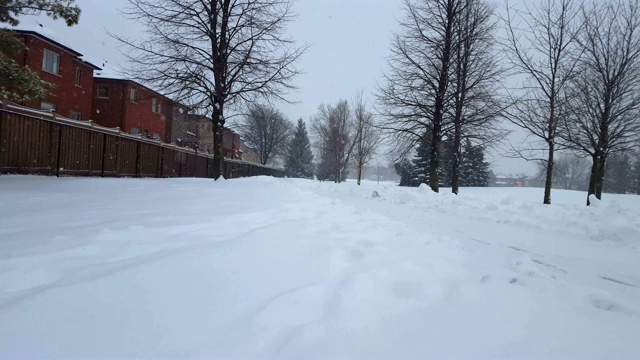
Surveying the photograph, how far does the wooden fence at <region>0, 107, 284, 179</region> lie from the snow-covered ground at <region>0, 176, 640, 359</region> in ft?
27.9

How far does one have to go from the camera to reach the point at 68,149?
12.8 m

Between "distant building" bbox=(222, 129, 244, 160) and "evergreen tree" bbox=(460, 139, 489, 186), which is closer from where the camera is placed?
"evergreen tree" bbox=(460, 139, 489, 186)

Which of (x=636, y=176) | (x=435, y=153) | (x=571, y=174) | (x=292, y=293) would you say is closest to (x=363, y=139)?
(x=435, y=153)

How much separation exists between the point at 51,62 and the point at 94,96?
266 inches

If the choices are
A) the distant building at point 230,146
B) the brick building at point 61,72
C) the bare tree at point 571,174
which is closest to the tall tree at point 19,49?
the brick building at point 61,72

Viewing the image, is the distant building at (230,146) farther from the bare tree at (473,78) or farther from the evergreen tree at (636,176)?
the evergreen tree at (636,176)

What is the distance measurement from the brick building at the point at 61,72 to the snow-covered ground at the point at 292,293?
68.0ft

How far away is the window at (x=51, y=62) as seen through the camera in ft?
67.4

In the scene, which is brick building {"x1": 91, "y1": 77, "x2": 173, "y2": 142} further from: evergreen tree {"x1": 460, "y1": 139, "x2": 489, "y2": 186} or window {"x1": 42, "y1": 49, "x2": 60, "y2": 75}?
evergreen tree {"x1": 460, "y1": 139, "x2": 489, "y2": 186}

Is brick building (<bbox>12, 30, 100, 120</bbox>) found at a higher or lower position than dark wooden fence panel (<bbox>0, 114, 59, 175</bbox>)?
higher

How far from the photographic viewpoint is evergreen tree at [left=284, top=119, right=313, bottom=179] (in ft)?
212

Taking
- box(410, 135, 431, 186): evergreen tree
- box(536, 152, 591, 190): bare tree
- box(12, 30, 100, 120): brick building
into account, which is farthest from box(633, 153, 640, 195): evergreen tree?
box(12, 30, 100, 120): brick building

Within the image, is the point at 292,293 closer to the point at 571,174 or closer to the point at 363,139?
the point at 363,139

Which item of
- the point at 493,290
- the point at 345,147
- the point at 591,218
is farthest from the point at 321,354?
the point at 345,147
